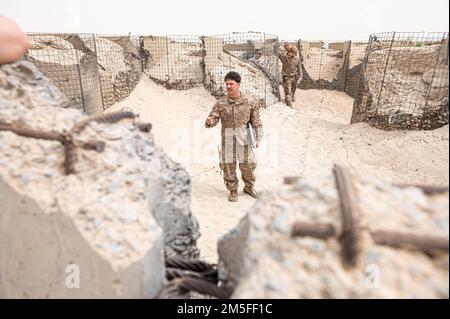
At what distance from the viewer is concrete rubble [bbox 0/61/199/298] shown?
130 centimetres

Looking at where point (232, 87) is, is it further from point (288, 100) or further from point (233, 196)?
point (288, 100)

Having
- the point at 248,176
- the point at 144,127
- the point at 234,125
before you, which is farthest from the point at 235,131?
the point at 144,127

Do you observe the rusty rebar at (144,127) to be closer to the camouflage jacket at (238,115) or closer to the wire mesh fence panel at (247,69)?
the camouflage jacket at (238,115)

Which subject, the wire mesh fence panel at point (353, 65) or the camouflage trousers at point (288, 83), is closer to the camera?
the camouflage trousers at point (288, 83)

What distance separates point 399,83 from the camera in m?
7.02

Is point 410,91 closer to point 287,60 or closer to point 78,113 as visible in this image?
point 287,60

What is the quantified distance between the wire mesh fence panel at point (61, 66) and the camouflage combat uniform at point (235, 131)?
10.9 feet

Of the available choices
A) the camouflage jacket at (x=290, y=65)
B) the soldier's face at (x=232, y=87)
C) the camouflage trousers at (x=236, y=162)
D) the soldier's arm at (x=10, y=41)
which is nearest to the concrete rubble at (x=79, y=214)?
the soldier's arm at (x=10, y=41)

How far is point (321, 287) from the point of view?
1047 mm

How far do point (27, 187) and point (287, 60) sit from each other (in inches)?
386

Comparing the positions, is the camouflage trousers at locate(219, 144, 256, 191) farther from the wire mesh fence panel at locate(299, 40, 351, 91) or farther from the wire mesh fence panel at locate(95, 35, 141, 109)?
the wire mesh fence panel at locate(299, 40, 351, 91)

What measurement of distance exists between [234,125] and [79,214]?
338 centimetres

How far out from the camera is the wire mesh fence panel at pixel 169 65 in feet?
32.0

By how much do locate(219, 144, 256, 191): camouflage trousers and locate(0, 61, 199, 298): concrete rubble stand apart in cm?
308
